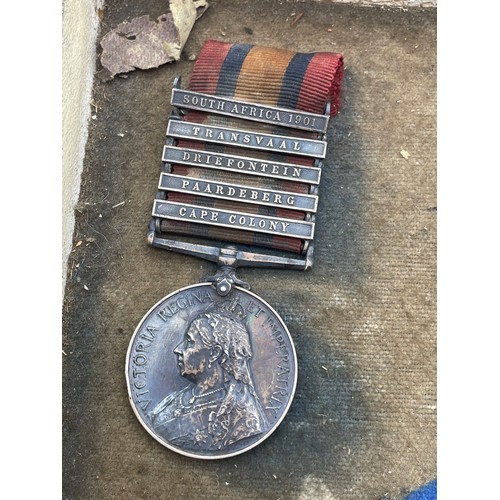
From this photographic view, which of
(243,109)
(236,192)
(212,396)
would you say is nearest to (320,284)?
(236,192)

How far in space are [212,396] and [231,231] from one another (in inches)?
25.7

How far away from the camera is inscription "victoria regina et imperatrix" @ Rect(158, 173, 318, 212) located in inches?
105

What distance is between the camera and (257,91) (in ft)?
9.11

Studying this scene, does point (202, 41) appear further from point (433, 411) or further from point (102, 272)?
point (433, 411)

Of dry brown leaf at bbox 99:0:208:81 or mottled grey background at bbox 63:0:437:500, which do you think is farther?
dry brown leaf at bbox 99:0:208:81

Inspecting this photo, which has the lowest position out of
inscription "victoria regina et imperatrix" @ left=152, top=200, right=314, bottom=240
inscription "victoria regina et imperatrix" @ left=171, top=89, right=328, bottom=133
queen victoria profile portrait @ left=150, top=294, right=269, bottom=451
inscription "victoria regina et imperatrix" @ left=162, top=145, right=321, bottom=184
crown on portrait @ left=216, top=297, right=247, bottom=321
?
queen victoria profile portrait @ left=150, top=294, right=269, bottom=451

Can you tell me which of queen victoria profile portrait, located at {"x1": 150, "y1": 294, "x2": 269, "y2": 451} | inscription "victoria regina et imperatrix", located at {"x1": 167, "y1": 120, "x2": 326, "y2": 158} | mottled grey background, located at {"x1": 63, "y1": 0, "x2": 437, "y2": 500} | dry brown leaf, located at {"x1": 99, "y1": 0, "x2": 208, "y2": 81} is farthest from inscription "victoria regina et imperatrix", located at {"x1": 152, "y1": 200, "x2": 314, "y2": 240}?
dry brown leaf, located at {"x1": 99, "y1": 0, "x2": 208, "y2": 81}

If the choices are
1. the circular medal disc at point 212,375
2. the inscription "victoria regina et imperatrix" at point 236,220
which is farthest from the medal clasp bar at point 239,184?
the circular medal disc at point 212,375

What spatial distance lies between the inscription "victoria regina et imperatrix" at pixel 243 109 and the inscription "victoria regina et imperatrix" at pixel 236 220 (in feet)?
1.34

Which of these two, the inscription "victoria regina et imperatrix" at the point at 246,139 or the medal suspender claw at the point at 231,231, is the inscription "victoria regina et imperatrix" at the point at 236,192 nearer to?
the medal suspender claw at the point at 231,231

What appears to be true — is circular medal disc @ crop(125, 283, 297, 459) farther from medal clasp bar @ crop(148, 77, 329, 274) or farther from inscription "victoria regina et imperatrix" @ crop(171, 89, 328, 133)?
inscription "victoria regina et imperatrix" @ crop(171, 89, 328, 133)

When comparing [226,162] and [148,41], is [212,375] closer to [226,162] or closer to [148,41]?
[226,162]

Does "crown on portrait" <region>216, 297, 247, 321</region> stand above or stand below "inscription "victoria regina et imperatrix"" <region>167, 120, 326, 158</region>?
below

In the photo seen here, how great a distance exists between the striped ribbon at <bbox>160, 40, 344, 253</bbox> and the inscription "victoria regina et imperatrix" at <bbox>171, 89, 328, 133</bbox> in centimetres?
3
